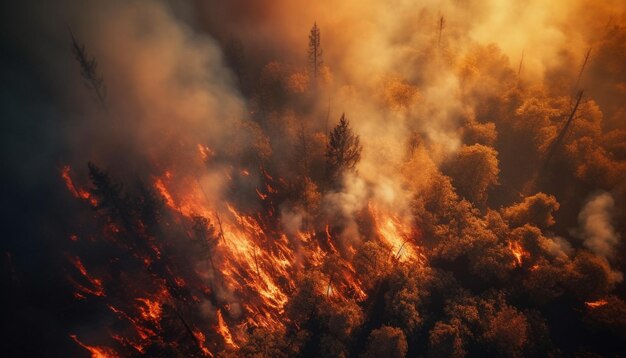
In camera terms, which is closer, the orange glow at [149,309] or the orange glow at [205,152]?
the orange glow at [149,309]

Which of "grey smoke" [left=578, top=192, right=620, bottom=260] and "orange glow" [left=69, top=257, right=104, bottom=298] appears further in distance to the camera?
"grey smoke" [left=578, top=192, right=620, bottom=260]

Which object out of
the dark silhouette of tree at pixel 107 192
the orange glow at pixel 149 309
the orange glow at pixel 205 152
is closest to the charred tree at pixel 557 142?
the orange glow at pixel 205 152

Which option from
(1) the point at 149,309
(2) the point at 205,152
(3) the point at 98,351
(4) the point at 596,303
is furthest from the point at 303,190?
(4) the point at 596,303

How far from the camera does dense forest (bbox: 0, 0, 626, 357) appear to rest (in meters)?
43.9

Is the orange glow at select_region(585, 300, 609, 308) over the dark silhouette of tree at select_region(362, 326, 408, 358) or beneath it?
over

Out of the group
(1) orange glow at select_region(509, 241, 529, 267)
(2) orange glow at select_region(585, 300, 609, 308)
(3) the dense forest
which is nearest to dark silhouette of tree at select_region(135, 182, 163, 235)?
(3) the dense forest

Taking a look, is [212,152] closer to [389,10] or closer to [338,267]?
[338,267]

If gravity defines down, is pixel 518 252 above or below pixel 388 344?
above

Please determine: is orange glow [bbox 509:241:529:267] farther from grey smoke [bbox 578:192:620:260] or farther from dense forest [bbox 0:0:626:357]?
grey smoke [bbox 578:192:620:260]

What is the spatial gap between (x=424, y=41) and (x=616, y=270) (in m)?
58.6

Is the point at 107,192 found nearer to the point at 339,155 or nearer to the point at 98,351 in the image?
the point at 98,351

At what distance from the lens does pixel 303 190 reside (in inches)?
2157

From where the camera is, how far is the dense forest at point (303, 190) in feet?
144

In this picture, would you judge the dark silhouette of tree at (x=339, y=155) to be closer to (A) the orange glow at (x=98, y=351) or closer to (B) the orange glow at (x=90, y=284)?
(B) the orange glow at (x=90, y=284)
